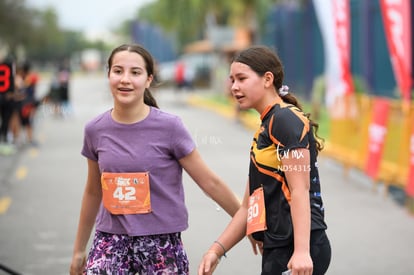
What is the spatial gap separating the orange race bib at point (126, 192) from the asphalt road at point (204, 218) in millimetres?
365

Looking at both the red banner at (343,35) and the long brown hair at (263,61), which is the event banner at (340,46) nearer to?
the red banner at (343,35)

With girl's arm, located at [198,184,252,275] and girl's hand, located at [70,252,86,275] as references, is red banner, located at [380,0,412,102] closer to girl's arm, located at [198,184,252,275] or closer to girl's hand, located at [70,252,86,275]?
girl's hand, located at [70,252,86,275]

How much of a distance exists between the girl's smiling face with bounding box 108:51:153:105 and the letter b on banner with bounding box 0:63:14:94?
2.74 meters

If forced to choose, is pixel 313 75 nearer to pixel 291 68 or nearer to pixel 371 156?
pixel 291 68

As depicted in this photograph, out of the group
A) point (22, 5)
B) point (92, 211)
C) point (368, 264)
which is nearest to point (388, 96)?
point (368, 264)

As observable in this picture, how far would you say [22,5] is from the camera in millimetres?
80062

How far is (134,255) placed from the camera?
3.76 meters

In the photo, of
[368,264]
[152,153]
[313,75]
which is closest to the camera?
[152,153]

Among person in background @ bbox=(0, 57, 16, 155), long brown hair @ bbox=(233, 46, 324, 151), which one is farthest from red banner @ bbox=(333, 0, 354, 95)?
long brown hair @ bbox=(233, 46, 324, 151)

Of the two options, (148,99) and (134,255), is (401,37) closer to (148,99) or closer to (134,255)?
(148,99)

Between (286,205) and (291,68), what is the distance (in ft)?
108

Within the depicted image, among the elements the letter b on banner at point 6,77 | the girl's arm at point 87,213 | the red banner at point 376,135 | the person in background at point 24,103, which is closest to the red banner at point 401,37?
the red banner at point 376,135

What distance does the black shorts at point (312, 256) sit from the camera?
10.9ft

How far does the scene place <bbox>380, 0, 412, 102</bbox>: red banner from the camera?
39.2 feet
